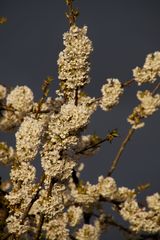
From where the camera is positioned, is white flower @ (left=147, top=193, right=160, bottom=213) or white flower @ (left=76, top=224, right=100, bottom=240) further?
white flower @ (left=147, top=193, right=160, bottom=213)

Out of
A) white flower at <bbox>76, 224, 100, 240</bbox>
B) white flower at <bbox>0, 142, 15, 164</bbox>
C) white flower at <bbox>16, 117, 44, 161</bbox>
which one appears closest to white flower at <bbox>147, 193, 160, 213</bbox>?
white flower at <bbox>76, 224, 100, 240</bbox>

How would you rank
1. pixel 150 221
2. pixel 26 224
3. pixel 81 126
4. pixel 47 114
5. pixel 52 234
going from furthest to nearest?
pixel 150 221 < pixel 47 114 < pixel 52 234 < pixel 26 224 < pixel 81 126

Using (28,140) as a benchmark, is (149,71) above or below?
above

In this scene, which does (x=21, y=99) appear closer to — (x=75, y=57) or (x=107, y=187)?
(x=107, y=187)

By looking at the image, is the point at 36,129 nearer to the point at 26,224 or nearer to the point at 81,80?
the point at 81,80

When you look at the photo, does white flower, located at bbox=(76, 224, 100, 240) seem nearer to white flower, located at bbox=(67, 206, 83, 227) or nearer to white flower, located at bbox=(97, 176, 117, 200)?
white flower, located at bbox=(67, 206, 83, 227)

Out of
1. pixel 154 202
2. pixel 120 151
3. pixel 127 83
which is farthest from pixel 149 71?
pixel 154 202

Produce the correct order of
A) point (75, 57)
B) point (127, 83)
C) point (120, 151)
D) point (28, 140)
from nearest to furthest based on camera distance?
point (75, 57)
point (28, 140)
point (127, 83)
point (120, 151)

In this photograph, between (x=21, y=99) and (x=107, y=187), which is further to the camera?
(x=107, y=187)

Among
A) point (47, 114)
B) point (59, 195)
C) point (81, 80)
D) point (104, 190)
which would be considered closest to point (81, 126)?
point (81, 80)

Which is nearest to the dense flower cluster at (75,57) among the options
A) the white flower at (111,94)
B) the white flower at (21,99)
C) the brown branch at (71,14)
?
the brown branch at (71,14)

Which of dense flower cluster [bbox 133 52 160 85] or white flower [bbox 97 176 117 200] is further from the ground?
dense flower cluster [bbox 133 52 160 85]
